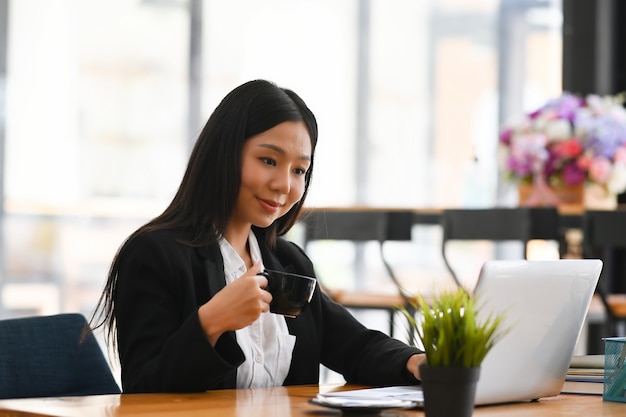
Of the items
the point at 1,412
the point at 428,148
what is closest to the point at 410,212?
the point at 428,148

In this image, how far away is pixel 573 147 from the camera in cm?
480

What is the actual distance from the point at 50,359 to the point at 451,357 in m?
0.87

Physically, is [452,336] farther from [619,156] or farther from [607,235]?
[619,156]

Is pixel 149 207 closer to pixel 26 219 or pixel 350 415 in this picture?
pixel 26 219

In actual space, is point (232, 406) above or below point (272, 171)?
below

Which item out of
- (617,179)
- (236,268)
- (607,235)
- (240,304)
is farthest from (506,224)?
(240,304)

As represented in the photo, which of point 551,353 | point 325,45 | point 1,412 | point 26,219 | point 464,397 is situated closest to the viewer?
point 464,397

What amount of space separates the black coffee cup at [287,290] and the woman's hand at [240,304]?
0.01m

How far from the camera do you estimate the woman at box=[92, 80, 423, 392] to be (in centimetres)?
180

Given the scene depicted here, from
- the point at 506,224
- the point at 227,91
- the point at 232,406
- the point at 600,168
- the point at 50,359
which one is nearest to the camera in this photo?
the point at 232,406

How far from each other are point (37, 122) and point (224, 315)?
3235 mm

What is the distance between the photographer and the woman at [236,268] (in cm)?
180

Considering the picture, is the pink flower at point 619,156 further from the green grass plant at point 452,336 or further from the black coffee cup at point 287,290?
the green grass plant at point 452,336

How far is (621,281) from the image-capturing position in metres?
6.48
